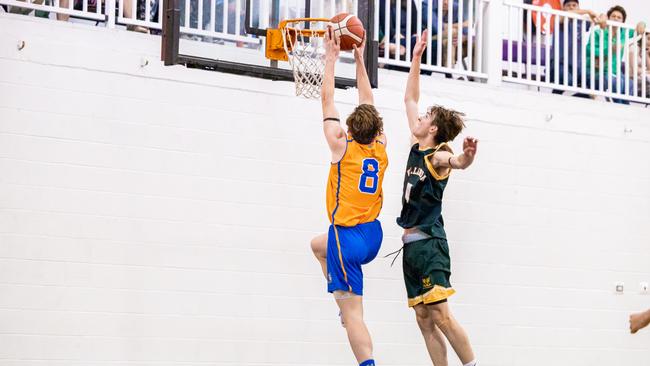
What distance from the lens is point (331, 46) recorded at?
814 centimetres

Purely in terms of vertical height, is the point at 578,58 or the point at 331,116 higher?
the point at 578,58

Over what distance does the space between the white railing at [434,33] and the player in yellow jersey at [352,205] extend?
2.82m

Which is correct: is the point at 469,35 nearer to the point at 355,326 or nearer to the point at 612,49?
the point at 612,49

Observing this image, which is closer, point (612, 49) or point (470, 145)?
point (470, 145)

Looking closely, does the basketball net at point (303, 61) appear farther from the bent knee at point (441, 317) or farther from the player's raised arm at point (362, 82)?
the bent knee at point (441, 317)

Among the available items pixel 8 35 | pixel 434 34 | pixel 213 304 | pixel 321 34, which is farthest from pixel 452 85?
pixel 8 35

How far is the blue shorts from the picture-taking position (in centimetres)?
792

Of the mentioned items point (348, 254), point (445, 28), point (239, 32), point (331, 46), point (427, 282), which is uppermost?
point (445, 28)

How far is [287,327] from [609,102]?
4.81 metres

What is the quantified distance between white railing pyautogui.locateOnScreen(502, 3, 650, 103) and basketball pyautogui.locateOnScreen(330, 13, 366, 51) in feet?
11.0

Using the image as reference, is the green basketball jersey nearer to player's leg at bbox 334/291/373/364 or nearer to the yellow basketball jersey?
the yellow basketball jersey

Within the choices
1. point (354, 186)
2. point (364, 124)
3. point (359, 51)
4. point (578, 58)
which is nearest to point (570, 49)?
point (578, 58)

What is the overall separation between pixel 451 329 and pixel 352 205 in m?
1.22

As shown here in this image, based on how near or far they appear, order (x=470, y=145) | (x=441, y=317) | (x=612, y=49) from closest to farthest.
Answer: (x=470, y=145) → (x=441, y=317) → (x=612, y=49)
